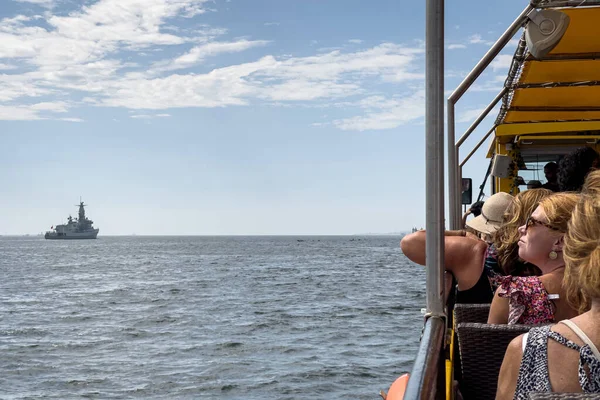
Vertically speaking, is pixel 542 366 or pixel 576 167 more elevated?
pixel 576 167

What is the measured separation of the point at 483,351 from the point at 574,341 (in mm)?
1210

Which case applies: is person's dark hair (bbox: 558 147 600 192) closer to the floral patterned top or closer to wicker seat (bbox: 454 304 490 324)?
wicker seat (bbox: 454 304 490 324)

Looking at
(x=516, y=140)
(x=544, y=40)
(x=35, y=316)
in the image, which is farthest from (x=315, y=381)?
(x=35, y=316)

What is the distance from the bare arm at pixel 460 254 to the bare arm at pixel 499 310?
3.36ft

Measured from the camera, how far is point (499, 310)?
336 cm

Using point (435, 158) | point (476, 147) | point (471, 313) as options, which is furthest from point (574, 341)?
point (476, 147)

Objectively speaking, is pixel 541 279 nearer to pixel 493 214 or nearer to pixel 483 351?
pixel 483 351

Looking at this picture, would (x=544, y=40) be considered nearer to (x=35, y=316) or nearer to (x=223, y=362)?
(x=223, y=362)

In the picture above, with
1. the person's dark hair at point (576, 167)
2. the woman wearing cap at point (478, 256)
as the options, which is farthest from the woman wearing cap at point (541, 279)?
the person's dark hair at point (576, 167)

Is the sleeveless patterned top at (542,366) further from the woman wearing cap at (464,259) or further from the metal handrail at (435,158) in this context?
the woman wearing cap at (464,259)

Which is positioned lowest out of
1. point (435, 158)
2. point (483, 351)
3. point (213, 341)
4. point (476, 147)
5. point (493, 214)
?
point (213, 341)

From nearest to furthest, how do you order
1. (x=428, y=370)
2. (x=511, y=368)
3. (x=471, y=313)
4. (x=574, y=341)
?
(x=574, y=341) < (x=511, y=368) < (x=428, y=370) < (x=471, y=313)

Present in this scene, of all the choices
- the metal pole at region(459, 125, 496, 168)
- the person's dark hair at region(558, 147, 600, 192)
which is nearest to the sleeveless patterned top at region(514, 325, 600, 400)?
the person's dark hair at region(558, 147, 600, 192)

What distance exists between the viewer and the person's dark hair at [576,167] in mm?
5427
